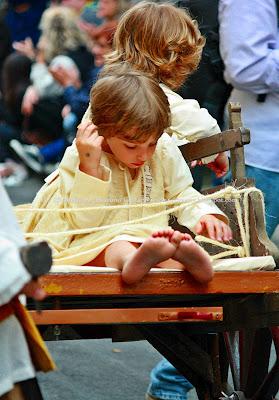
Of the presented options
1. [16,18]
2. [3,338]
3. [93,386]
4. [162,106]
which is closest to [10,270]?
[3,338]

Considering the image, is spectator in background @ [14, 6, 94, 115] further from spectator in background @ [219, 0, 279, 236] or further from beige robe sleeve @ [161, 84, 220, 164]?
beige robe sleeve @ [161, 84, 220, 164]

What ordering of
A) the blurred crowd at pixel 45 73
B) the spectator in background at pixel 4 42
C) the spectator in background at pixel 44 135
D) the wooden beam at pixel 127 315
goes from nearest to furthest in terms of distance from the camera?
the wooden beam at pixel 127 315
the blurred crowd at pixel 45 73
the spectator in background at pixel 44 135
the spectator in background at pixel 4 42

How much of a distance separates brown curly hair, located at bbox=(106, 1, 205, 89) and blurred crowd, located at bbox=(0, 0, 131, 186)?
607 cm

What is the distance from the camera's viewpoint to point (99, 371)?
679cm

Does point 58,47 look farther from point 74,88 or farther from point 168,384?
point 168,384

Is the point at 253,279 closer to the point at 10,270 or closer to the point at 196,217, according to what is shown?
the point at 196,217

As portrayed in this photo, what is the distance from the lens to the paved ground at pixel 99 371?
6344mm

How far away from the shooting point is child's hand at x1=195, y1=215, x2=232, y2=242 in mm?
4508

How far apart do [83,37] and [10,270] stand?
32.4ft

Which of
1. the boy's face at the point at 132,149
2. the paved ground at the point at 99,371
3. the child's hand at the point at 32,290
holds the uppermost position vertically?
the child's hand at the point at 32,290

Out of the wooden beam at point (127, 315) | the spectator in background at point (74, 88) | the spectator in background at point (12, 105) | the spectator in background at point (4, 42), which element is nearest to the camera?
the wooden beam at point (127, 315)

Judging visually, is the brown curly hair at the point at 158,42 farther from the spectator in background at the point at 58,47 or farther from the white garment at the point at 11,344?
the spectator in background at the point at 58,47

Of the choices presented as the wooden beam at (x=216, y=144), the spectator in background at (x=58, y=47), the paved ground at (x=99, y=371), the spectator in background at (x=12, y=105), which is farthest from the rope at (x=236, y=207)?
the spectator in background at (x=12, y=105)

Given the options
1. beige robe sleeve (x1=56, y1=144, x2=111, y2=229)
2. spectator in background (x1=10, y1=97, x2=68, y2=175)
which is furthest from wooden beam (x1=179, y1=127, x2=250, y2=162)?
spectator in background (x1=10, y1=97, x2=68, y2=175)
